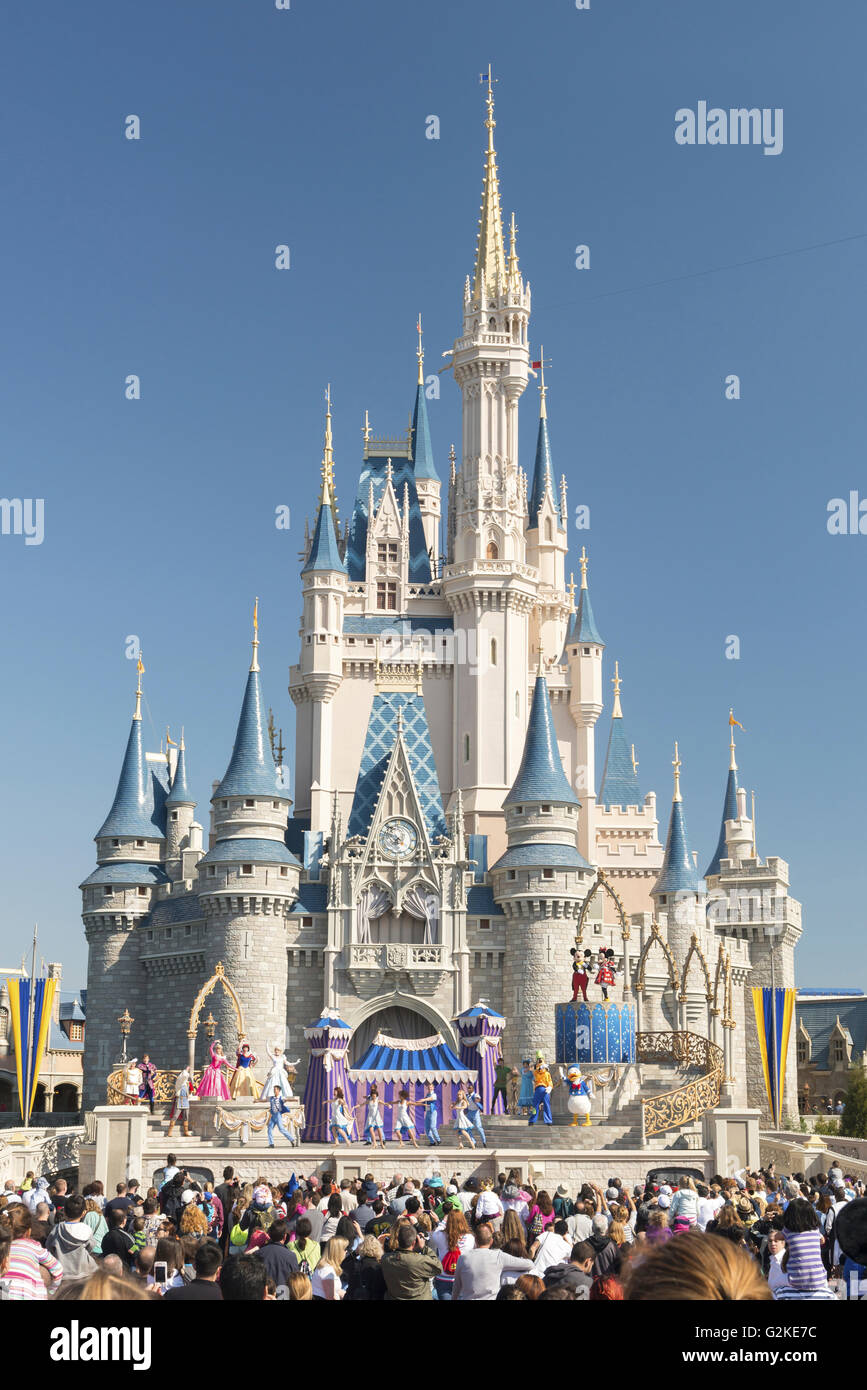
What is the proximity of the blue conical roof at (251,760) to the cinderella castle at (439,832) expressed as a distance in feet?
0.23

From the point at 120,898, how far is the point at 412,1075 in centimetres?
1505

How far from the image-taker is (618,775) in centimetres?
6144

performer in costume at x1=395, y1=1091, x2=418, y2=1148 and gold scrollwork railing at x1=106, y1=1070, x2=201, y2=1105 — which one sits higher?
gold scrollwork railing at x1=106, y1=1070, x2=201, y2=1105

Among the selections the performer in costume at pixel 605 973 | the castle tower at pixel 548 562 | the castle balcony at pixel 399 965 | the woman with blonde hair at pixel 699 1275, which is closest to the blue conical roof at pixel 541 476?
the castle tower at pixel 548 562

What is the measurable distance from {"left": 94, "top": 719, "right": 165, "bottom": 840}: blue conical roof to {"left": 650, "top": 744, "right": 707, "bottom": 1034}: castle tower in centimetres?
1719

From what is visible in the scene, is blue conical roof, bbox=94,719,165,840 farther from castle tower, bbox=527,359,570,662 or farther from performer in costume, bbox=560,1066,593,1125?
performer in costume, bbox=560,1066,593,1125

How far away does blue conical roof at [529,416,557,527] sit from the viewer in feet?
202

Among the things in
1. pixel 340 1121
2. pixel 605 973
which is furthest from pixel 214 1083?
pixel 605 973

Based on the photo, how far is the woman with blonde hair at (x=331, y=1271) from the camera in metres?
10.1

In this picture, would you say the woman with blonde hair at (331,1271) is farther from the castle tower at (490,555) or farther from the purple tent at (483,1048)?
the castle tower at (490,555)

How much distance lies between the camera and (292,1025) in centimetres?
4675

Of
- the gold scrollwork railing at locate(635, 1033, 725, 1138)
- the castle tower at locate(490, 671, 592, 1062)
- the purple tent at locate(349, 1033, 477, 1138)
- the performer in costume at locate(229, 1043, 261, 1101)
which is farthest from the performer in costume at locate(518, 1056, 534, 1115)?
the castle tower at locate(490, 671, 592, 1062)
